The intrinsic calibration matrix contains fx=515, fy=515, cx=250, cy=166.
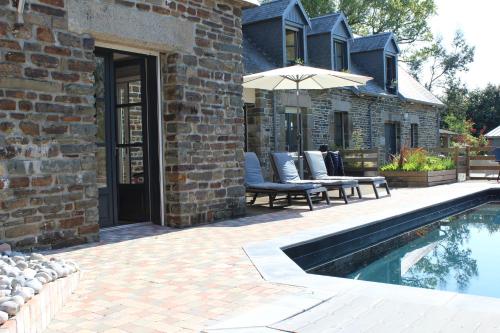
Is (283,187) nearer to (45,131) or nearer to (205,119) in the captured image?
(205,119)

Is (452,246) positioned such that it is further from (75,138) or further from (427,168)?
(427,168)

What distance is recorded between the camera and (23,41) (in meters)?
5.17

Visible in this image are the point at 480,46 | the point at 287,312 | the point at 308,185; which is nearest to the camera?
the point at 287,312

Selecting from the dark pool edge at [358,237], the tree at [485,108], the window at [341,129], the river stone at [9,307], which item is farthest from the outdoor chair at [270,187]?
the tree at [485,108]

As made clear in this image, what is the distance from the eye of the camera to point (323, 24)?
16078 millimetres

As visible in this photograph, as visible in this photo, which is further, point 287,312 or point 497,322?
point 287,312

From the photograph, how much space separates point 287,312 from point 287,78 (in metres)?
7.80

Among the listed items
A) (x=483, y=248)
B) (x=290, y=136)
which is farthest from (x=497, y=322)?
(x=290, y=136)

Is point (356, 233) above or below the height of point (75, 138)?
below

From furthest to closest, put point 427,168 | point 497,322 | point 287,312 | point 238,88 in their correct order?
point 427,168
point 238,88
point 287,312
point 497,322

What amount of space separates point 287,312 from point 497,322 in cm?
115

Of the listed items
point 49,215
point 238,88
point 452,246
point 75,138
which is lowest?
point 452,246

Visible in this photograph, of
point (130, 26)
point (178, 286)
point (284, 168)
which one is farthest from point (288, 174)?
point (178, 286)

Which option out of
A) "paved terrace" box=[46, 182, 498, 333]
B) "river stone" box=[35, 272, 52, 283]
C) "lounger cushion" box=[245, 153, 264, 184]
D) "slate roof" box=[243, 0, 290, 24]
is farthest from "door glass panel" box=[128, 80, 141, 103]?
"slate roof" box=[243, 0, 290, 24]
